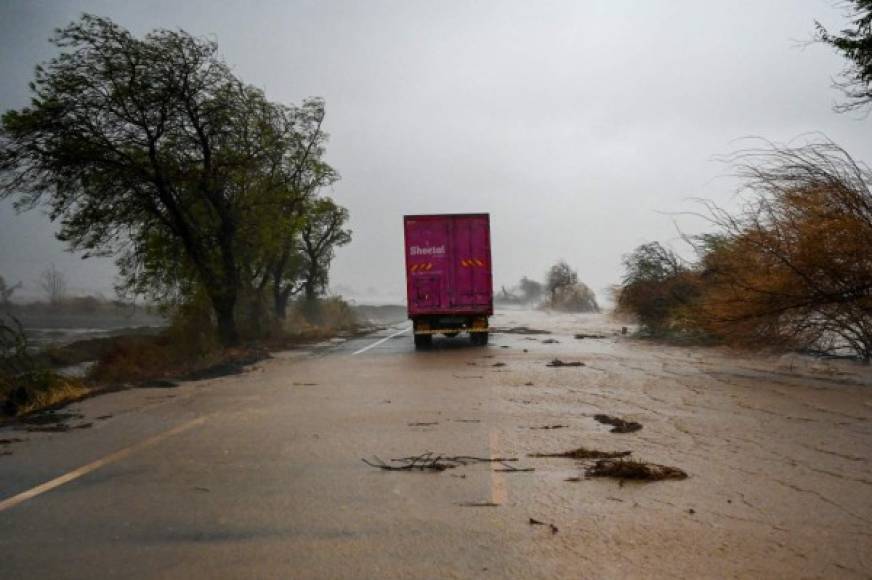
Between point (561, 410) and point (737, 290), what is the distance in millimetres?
4933

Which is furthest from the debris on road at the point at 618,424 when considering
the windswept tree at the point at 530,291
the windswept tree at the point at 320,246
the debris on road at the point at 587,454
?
the windswept tree at the point at 530,291

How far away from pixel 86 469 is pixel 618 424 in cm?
533

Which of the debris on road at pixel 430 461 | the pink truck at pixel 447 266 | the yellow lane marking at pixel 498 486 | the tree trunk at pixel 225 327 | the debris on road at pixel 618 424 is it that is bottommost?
the yellow lane marking at pixel 498 486

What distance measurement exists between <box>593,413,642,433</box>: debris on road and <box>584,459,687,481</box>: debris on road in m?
1.49

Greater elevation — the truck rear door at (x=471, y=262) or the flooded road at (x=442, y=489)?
the truck rear door at (x=471, y=262)

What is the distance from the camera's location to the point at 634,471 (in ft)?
16.5

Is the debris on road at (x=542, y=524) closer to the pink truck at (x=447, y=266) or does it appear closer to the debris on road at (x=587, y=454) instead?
the debris on road at (x=587, y=454)

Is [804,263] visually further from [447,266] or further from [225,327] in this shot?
[225,327]

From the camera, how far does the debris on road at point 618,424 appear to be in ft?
22.4

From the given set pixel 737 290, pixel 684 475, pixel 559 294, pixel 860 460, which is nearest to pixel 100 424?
pixel 684 475

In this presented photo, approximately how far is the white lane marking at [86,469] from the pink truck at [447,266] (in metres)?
11.2

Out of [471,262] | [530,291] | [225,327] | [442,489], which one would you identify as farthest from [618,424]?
[530,291]

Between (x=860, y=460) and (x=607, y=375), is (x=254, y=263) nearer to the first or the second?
Answer: (x=607, y=375)

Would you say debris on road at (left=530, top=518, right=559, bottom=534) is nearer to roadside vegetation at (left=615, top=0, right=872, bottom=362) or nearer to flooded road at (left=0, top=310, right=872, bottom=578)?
flooded road at (left=0, top=310, right=872, bottom=578)
